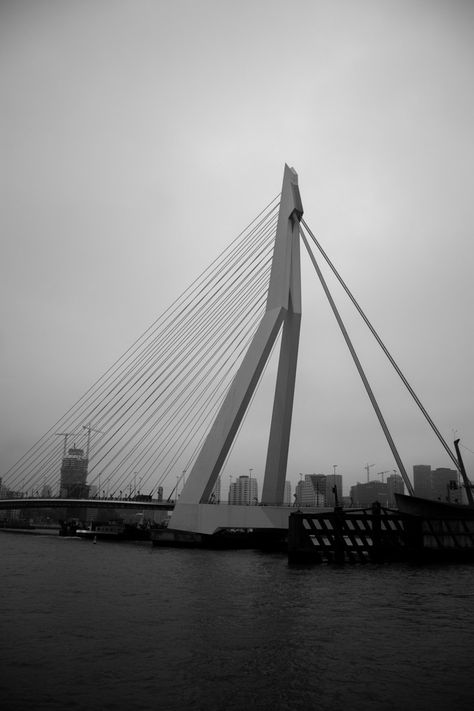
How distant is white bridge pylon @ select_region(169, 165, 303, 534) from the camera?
27719mm

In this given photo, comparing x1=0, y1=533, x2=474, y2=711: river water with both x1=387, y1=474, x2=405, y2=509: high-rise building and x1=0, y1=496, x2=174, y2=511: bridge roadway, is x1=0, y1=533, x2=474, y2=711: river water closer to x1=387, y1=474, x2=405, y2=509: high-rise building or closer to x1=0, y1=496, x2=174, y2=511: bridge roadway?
x1=0, y1=496, x2=174, y2=511: bridge roadway

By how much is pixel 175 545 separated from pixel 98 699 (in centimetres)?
2859

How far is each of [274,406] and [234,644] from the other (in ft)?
70.0

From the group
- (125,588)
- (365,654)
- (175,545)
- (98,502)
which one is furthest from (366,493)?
(365,654)

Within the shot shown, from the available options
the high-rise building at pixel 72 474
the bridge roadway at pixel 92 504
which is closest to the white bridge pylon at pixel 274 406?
the bridge roadway at pixel 92 504

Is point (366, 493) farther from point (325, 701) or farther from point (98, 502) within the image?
point (325, 701)

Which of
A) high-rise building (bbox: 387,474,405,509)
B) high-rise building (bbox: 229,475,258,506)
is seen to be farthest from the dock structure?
high-rise building (bbox: 229,475,258,506)

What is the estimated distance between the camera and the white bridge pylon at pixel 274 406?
27719 millimetres

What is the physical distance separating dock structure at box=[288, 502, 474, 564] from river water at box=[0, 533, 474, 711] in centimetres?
667

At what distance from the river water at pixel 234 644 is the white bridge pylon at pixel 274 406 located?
941 cm

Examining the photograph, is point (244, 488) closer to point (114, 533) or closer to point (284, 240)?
point (114, 533)

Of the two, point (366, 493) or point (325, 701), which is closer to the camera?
point (325, 701)

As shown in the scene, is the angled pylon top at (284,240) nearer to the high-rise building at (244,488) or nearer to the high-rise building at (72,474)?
the high-rise building at (72,474)

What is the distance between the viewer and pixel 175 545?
3497 centimetres
